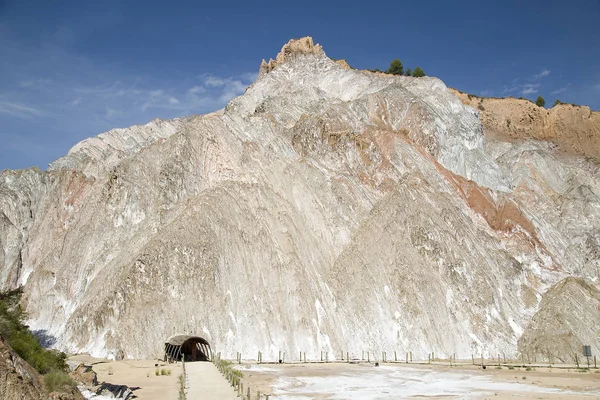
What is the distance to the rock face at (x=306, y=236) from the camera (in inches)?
1777

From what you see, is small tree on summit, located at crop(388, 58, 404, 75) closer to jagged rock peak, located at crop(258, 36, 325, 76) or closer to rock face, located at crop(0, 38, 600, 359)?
jagged rock peak, located at crop(258, 36, 325, 76)

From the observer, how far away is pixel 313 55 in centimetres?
9519

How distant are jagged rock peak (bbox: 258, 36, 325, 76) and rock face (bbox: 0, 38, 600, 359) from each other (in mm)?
22023

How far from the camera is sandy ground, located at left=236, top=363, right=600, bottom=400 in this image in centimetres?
2848

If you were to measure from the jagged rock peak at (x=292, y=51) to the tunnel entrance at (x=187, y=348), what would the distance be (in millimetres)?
61897

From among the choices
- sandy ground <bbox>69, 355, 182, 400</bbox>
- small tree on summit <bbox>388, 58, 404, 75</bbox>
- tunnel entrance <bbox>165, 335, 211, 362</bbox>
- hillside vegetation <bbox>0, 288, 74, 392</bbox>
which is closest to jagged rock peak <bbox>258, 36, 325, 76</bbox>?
small tree on summit <bbox>388, 58, 404, 75</bbox>

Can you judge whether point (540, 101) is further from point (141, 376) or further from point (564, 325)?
point (141, 376)

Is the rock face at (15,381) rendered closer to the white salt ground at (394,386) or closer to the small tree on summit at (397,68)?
the white salt ground at (394,386)

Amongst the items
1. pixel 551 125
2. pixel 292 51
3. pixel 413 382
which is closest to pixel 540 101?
pixel 551 125

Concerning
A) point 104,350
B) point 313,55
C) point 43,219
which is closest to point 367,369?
point 104,350

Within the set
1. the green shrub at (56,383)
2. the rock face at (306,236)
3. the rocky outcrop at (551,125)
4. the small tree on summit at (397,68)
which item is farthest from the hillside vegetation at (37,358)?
the small tree on summit at (397,68)

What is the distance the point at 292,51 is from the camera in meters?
95.4

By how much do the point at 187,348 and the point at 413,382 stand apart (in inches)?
664

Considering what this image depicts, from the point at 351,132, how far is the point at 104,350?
120ft
